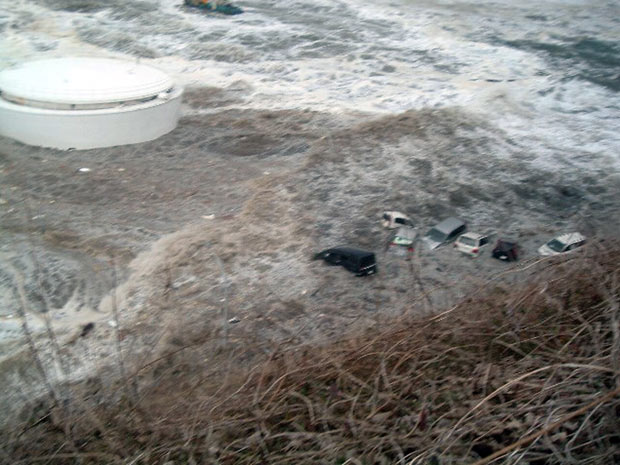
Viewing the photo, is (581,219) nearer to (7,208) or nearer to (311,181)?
(311,181)

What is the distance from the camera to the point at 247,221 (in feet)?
27.8

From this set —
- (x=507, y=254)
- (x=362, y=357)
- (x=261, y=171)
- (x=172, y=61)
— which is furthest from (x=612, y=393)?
(x=172, y=61)

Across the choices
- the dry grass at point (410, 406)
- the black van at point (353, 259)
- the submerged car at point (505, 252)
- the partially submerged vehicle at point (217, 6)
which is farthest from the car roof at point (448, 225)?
the partially submerged vehicle at point (217, 6)

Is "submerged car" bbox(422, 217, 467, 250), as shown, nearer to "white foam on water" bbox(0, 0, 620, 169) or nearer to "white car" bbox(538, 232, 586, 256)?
"white car" bbox(538, 232, 586, 256)

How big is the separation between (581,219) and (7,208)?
7.24 m

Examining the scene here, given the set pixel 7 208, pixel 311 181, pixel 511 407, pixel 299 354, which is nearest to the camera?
pixel 511 407

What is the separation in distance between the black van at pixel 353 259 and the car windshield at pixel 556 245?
6.72 feet

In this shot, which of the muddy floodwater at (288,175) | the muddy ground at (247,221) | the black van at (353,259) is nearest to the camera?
the muddy ground at (247,221)

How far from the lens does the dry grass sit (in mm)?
3430

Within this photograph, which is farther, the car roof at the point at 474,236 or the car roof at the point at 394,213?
the car roof at the point at 394,213

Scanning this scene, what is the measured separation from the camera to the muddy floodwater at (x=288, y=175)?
692 centimetres

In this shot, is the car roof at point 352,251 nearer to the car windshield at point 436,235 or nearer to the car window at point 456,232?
the car windshield at point 436,235

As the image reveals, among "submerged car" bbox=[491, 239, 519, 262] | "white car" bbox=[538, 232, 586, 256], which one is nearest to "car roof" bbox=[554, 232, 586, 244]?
"white car" bbox=[538, 232, 586, 256]

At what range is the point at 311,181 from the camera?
9.57 m
